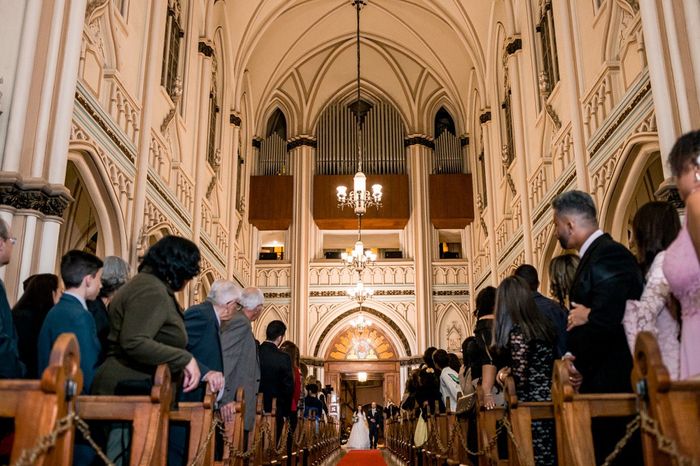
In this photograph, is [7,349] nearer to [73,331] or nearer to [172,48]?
[73,331]

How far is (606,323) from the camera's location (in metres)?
2.80

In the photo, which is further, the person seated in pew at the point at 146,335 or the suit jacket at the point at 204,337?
the suit jacket at the point at 204,337

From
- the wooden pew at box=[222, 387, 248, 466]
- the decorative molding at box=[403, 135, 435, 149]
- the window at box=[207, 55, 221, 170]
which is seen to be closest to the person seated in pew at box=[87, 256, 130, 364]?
the wooden pew at box=[222, 387, 248, 466]

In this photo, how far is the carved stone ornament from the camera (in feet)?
19.1

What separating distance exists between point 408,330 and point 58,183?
13.4 m

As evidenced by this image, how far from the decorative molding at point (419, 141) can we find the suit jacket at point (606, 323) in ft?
56.7

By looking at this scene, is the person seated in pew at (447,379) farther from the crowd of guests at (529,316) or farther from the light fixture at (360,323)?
the light fixture at (360,323)

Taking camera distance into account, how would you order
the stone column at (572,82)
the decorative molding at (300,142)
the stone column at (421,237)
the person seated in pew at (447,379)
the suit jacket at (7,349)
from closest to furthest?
the suit jacket at (7,349) < the person seated in pew at (447,379) < the stone column at (572,82) < the stone column at (421,237) < the decorative molding at (300,142)

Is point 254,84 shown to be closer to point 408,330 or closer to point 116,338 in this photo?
point 408,330

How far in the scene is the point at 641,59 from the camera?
7.39m

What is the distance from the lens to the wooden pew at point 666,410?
1895 mm

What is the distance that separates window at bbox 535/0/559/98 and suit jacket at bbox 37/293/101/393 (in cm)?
961

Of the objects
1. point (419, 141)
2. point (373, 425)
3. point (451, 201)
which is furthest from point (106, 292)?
point (419, 141)

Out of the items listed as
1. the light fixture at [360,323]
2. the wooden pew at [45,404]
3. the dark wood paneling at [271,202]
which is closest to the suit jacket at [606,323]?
the wooden pew at [45,404]
